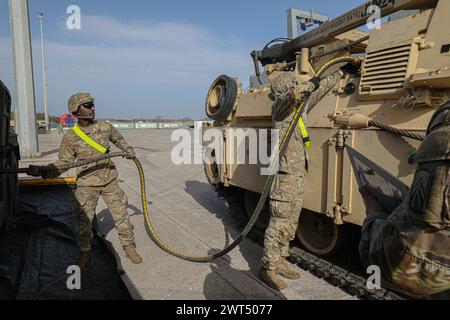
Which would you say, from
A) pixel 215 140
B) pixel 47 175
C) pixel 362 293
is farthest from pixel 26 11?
pixel 362 293

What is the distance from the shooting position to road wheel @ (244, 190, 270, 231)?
489 cm

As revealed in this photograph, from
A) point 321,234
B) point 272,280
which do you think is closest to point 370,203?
point 272,280

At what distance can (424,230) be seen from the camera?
1.13 metres

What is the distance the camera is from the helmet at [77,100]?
379 cm

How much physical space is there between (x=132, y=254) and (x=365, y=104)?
2.89 m

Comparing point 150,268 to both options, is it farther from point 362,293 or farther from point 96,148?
point 362,293

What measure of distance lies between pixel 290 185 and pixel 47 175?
89.4 inches

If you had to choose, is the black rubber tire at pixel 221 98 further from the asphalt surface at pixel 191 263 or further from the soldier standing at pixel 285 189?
the asphalt surface at pixel 191 263

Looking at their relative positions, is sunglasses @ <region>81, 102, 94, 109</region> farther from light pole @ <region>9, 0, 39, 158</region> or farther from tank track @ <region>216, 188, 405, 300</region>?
light pole @ <region>9, 0, 39, 158</region>

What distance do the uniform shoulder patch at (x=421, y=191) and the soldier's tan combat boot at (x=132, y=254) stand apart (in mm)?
3382

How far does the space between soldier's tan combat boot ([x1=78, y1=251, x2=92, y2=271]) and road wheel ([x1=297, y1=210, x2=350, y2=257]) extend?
2348mm

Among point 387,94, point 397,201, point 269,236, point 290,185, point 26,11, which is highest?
point 26,11
